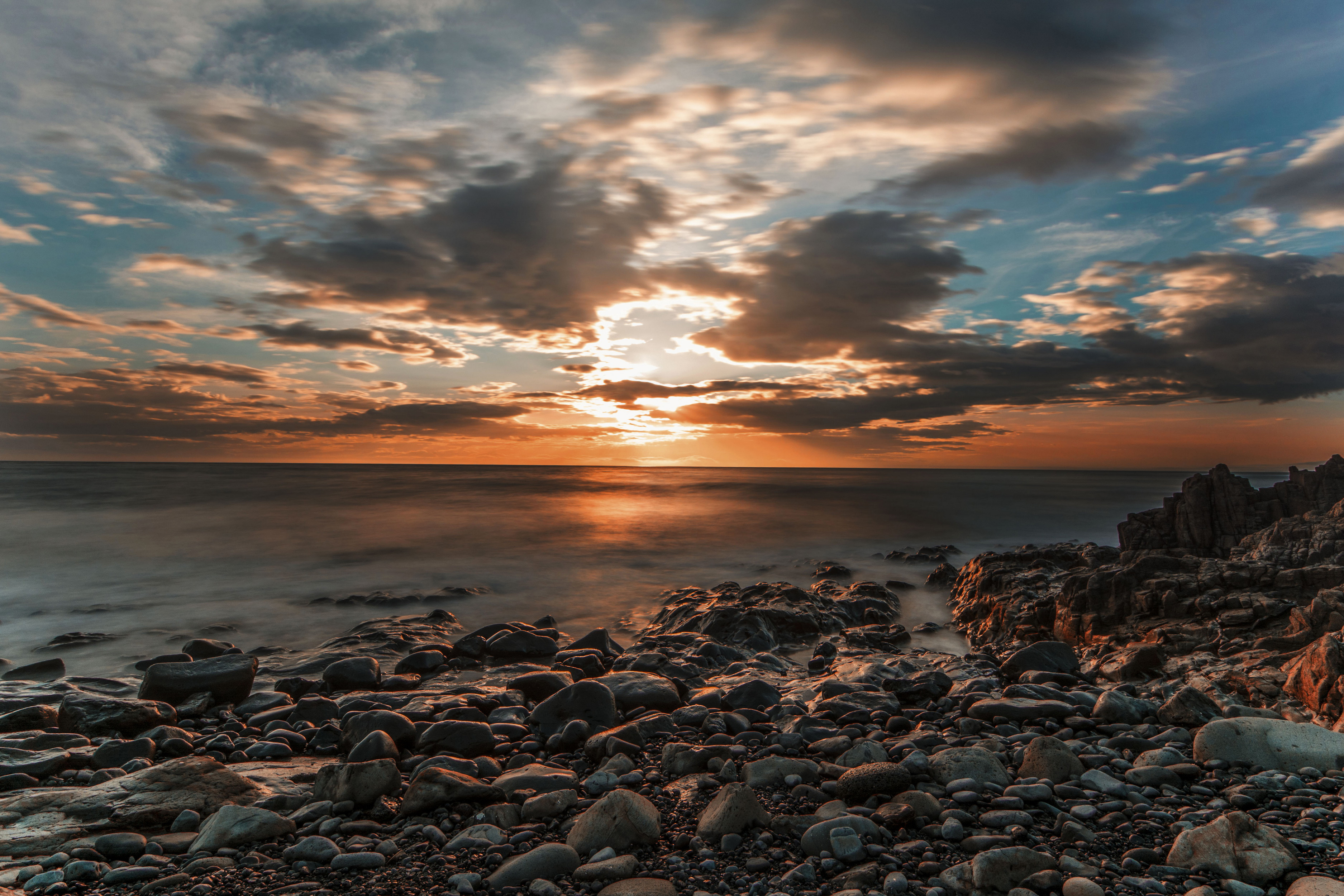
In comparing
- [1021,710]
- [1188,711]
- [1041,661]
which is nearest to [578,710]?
[1021,710]

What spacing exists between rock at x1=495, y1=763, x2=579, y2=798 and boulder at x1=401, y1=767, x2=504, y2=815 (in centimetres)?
9

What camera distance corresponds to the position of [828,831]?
3.23m

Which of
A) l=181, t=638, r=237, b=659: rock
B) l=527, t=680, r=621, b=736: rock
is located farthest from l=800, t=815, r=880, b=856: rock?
l=181, t=638, r=237, b=659: rock

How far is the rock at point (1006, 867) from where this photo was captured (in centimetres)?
278

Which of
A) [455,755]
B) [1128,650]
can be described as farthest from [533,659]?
[1128,650]

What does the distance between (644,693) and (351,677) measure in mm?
3786

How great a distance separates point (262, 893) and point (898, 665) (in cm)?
643

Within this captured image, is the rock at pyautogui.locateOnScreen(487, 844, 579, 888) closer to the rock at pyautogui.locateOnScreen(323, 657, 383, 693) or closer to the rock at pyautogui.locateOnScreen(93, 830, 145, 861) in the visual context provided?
the rock at pyautogui.locateOnScreen(93, 830, 145, 861)

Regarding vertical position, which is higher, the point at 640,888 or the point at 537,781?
the point at 640,888

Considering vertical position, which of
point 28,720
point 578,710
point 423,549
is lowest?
point 423,549

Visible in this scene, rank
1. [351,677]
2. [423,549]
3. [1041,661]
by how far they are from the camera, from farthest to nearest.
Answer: [423,549], [351,677], [1041,661]

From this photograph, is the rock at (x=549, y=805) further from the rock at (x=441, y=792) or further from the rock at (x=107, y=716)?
the rock at (x=107, y=716)

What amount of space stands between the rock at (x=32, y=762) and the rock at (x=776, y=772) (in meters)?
4.93

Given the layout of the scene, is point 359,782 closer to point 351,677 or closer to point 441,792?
point 441,792
